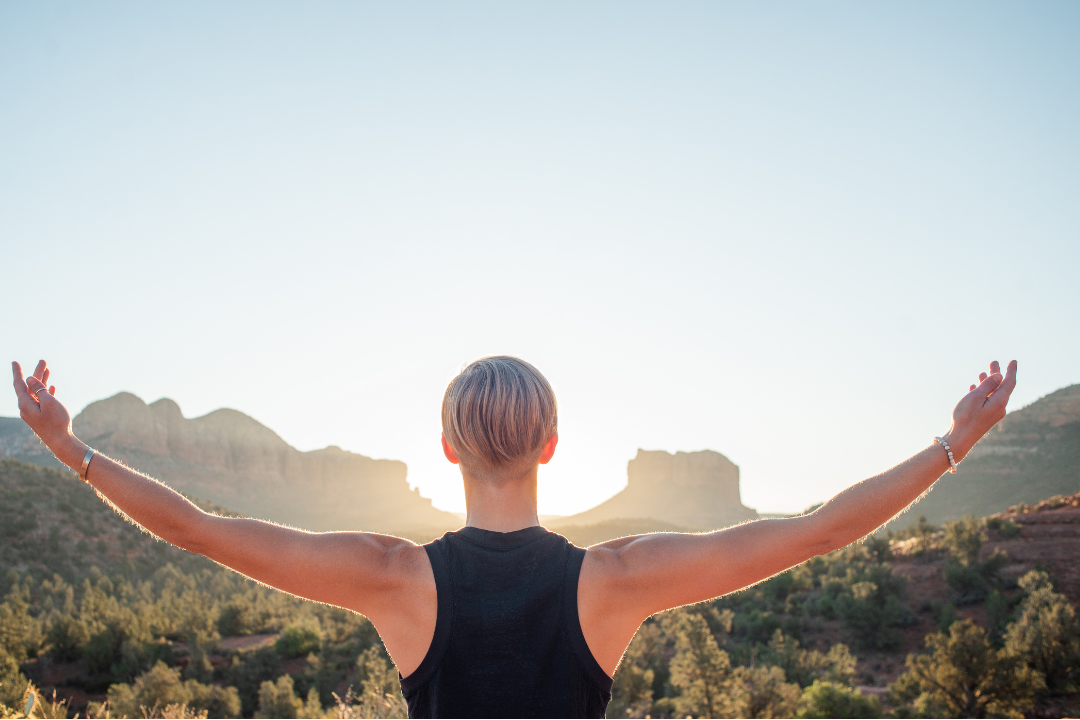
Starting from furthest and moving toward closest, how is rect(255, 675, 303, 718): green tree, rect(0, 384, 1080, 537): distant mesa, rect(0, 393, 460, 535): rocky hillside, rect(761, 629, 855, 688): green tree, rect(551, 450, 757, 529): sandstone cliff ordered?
rect(551, 450, 757, 529): sandstone cliff, rect(0, 393, 460, 535): rocky hillside, rect(0, 384, 1080, 537): distant mesa, rect(761, 629, 855, 688): green tree, rect(255, 675, 303, 718): green tree

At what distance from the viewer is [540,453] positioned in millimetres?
1458

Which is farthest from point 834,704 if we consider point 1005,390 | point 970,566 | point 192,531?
point 192,531

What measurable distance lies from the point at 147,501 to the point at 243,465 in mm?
98312

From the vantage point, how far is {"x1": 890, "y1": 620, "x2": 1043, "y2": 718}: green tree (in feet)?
48.9

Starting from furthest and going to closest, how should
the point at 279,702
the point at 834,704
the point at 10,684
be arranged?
the point at 279,702, the point at 834,704, the point at 10,684

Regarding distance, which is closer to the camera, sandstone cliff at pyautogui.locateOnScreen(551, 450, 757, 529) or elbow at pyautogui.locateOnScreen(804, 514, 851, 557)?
elbow at pyautogui.locateOnScreen(804, 514, 851, 557)

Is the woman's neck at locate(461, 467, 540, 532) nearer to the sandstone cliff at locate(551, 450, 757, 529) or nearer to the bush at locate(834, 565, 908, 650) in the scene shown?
the bush at locate(834, 565, 908, 650)

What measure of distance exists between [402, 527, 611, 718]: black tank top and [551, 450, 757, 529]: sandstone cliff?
9482cm

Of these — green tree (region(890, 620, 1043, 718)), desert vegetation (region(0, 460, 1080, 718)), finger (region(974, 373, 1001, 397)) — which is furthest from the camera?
green tree (region(890, 620, 1043, 718))

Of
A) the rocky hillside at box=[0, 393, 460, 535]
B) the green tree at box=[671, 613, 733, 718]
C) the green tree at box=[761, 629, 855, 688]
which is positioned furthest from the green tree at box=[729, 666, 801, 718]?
the rocky hillside at box=[0, 393, 460, 535]

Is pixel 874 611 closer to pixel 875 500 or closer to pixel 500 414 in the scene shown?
pixel 875 500

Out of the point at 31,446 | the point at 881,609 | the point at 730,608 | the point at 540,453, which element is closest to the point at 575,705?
the point at 540,453

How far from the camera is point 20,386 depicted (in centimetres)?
157

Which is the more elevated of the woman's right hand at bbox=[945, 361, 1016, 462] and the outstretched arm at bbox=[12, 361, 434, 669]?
the woman's right hand at bbox=[945, 361, 1016, 462]
